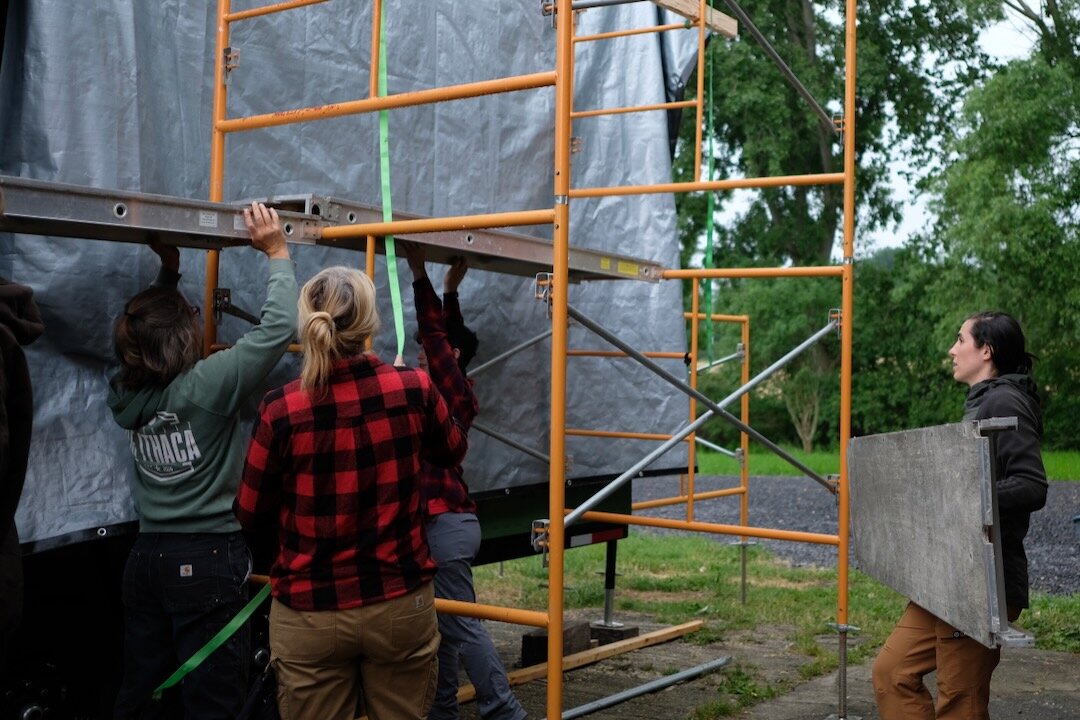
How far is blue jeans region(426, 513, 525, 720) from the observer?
4.40 meters

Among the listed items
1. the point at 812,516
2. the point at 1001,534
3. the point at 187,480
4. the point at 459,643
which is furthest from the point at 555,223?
the point at 812,516

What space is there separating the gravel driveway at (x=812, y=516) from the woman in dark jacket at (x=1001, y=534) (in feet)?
18.3

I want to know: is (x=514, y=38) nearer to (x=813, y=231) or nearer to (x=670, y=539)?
(x=670, y=539)

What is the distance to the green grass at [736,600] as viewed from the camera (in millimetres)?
6704

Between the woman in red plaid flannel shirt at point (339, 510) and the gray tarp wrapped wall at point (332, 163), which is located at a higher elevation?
the gray tarp wrapped wall at point (332, 163)

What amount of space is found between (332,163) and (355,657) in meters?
2.30

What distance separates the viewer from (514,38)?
19.0 feet

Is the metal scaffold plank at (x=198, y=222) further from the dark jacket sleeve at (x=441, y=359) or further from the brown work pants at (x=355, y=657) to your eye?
the brown work pants at (x=355, y=657)

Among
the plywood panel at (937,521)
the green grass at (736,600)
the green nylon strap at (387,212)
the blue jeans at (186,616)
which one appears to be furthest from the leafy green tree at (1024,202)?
the blue jeans at (186,616)

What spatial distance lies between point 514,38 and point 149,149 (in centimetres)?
225

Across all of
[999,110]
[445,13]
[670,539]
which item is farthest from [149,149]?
[999,110]

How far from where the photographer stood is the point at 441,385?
4.32m

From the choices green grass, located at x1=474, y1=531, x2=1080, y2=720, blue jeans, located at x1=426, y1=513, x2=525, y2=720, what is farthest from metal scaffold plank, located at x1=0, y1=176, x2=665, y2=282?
green grass, located at x1=474, y1=531, x2=1080, y2=720

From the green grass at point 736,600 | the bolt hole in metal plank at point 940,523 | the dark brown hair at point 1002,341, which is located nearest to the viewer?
the bolt hole in metal plank at point 940,523
